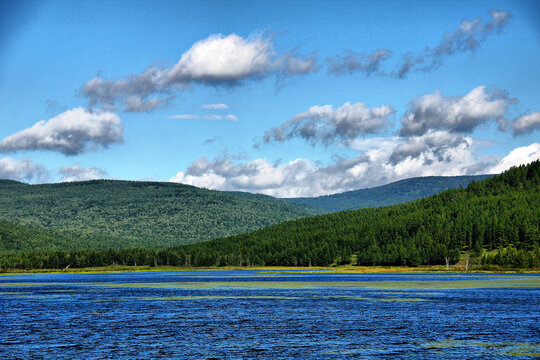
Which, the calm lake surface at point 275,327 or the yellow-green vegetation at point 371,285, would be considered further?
the yellow-green vegetation at point 371,285

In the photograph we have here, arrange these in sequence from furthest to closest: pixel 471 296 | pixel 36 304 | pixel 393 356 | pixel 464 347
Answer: pixel 471 296 → pixel 36 304 → pixel 464 347 → pixel 393 356

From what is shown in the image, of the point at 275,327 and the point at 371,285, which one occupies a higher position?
the point at 275,327

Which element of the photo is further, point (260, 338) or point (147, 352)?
point (260, 338)

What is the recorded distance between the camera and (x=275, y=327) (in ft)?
249

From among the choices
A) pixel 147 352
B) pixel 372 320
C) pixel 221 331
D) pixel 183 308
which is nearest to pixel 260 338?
pixel 221 331

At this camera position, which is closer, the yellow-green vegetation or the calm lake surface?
the calm lake surface

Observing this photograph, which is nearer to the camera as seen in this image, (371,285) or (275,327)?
(275,327)

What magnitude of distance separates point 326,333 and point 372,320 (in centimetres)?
1411

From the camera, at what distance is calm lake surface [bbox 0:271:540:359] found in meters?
58.0

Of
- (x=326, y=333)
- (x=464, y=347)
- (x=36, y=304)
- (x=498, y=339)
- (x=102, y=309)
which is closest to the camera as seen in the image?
(x=464, y=347)

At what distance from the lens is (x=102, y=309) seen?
9888 cm

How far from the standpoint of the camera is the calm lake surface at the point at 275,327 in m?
58.0

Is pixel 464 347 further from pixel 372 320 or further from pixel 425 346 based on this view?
pixel 372 320

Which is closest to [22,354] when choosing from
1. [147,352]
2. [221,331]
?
[147,352]
